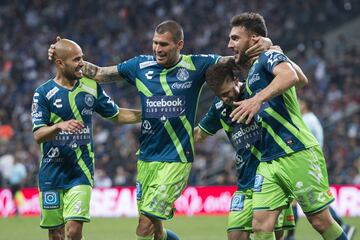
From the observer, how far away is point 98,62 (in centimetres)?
2773

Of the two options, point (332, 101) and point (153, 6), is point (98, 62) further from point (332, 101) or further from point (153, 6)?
point (332, 101)

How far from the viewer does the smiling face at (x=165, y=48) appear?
9.00 meters

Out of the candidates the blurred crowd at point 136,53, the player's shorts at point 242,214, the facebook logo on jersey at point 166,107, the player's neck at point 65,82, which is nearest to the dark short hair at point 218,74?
the facebook logo on jersey at point 166,107

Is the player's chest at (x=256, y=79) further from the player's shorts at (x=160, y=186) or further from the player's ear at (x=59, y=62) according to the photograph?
the player's ear at (x=59, y=62)

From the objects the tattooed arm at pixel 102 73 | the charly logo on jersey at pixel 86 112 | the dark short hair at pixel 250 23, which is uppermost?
the dark short hair at pixel 250 23

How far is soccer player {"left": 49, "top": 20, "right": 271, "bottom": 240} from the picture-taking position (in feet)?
29.3

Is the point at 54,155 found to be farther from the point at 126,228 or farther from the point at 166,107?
the point at 126,228

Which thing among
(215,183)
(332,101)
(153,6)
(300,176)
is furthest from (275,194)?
(153,6)

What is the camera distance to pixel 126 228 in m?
17.0

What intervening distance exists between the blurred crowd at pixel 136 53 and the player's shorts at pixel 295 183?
43.6ft

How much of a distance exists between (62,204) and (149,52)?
18.3 metres

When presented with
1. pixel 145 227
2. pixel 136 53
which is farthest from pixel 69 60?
pixel 136 53

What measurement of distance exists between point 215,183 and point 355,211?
406 cm

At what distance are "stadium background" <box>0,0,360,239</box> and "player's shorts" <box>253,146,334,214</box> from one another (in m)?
13.3
